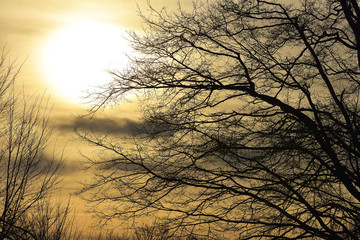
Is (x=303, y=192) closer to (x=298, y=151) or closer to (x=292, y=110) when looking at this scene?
(x=298, y=151)

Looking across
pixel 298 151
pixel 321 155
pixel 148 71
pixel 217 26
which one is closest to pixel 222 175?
pixel 298 151

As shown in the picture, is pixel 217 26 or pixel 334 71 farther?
pixel 334 71

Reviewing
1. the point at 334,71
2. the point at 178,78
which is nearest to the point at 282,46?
the point at 334,71

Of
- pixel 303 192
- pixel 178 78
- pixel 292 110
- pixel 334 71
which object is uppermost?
pixel 334 71

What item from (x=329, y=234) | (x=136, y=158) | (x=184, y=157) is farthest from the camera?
(x=136, y=158)

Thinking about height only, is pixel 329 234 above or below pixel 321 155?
below

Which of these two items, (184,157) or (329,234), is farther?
(184,157)

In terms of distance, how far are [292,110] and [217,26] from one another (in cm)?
231

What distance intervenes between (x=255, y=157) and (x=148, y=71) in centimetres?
269

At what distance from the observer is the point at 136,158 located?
8.37m

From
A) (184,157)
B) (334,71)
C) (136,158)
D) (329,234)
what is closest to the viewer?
(329,234)

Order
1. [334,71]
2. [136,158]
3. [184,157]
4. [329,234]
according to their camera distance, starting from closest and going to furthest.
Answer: [329,234], [184,157], [136,158], [334,71]

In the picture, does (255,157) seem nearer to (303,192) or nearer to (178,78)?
(303,192)

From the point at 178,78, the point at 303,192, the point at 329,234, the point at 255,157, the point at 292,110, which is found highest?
the point at 178,78
